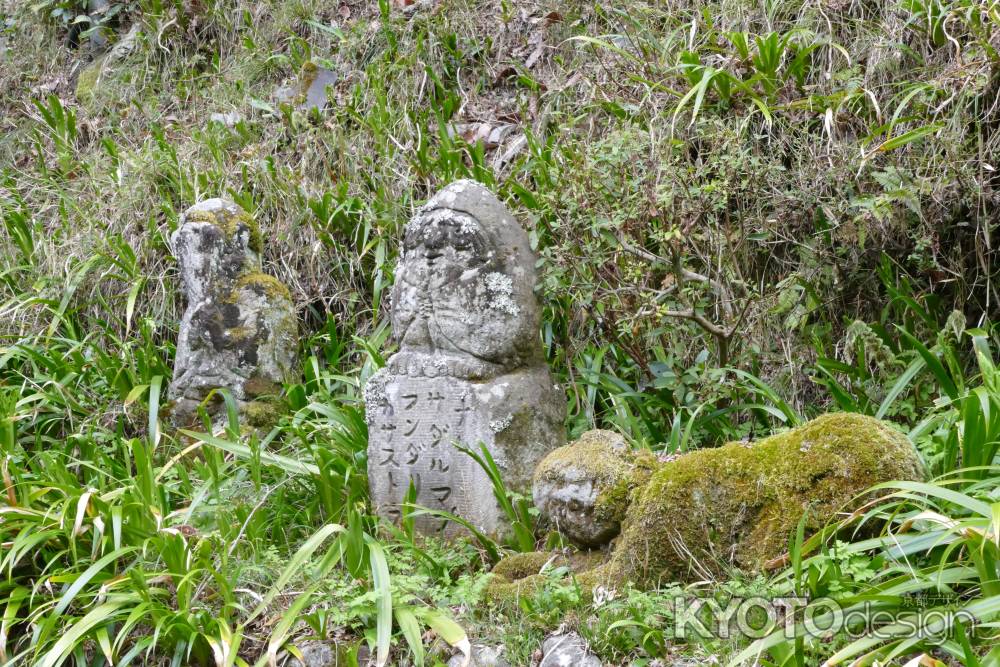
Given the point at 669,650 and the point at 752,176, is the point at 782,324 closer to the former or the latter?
the point at 752,176

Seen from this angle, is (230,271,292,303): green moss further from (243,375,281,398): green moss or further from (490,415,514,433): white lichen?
(490,415,514,433): white lichen

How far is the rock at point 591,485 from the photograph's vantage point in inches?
130

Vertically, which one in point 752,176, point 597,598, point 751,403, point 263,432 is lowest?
point 263,432

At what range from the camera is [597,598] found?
10.2 feet

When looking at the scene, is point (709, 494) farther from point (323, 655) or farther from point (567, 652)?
point (323, 655)

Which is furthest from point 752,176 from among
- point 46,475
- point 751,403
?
point 46,475

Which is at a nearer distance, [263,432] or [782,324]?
[782,324]

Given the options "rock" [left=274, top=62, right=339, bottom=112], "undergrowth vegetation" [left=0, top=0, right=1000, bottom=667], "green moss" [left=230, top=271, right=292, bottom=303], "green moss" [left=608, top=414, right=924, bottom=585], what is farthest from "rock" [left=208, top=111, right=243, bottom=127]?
"green moss" [left=608, top=414, right=924, bottom=585]

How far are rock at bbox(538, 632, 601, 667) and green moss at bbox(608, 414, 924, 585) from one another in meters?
0.31

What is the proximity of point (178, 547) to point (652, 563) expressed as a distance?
1.63 m

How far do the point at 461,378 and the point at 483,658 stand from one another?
1.28 metres

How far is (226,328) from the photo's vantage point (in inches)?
203

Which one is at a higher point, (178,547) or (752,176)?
(752,176)

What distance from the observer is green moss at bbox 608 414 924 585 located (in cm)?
295
